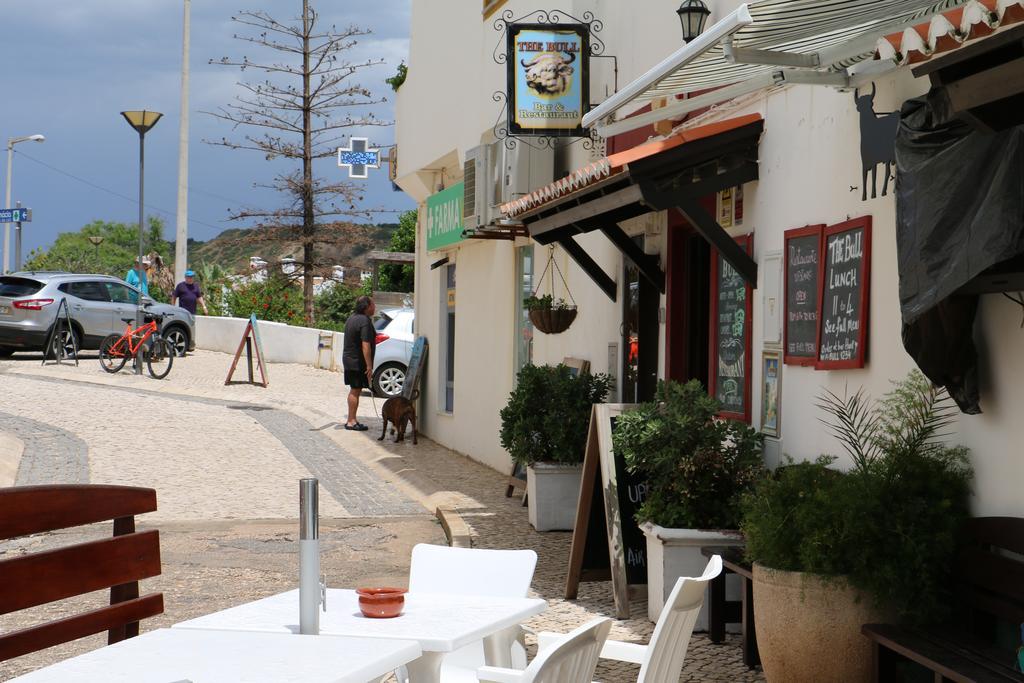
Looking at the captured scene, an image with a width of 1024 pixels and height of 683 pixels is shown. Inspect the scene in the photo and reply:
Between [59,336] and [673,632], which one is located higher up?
[59,336]

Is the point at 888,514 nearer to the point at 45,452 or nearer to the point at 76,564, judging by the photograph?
the point at 76,564

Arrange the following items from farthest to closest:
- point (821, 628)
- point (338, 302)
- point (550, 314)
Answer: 1. point (338, 302)
2. point (550, 314)
3. point (821, 628)

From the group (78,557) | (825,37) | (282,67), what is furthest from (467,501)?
(282,67)

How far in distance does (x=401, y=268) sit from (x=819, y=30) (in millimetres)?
43280

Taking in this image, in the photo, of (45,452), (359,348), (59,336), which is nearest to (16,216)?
(59,336)

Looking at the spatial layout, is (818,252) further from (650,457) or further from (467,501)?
(467,501)

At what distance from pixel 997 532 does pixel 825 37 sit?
7.33 feet

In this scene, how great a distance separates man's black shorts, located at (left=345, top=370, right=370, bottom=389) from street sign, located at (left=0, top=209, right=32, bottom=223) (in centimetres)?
3003

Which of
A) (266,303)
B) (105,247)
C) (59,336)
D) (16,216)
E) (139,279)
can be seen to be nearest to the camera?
(59,336)

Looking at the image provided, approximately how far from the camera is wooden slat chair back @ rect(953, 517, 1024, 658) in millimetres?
4750

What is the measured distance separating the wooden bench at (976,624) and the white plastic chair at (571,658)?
5.32 ft

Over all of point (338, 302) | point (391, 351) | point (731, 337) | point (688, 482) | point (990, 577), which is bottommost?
point (990, 577)

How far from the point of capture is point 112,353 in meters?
22.7

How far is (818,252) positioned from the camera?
6.95 metres
